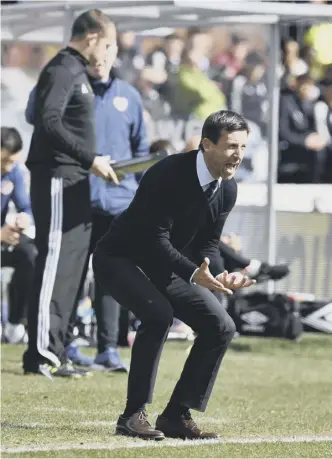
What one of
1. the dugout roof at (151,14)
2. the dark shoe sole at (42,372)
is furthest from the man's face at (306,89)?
the dark shoe sole at (42,372)

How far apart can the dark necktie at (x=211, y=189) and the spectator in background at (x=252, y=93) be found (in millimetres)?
7799

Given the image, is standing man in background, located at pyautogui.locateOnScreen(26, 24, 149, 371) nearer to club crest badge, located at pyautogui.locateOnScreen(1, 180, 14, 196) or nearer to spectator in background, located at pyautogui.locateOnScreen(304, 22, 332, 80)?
club crest badge, located at pyautogui.locateOnScreen(1, 180, 14, 196)

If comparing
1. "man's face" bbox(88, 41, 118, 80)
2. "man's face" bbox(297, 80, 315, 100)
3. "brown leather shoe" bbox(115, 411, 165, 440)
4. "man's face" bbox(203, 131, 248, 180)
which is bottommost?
"brown leather shoe" bbox(115, 411, 165, 440)

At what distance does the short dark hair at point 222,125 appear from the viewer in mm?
7168

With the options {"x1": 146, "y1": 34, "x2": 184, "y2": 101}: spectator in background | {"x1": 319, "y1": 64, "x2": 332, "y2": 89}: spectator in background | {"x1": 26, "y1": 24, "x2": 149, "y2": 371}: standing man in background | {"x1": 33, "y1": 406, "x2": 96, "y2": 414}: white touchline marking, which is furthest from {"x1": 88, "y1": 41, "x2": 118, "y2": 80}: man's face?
{"x1": 319, "y1": 64, "x2": 332, "y2": 89}: spectator in background

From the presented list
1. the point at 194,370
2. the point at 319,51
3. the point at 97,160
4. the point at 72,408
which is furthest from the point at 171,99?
the point at 194,370

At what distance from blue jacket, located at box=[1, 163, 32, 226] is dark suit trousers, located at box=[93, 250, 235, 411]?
5.30 meters

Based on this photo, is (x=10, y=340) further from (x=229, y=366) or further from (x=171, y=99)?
(x=171, y=99)

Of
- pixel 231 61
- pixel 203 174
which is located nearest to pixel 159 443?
pixel 203 174

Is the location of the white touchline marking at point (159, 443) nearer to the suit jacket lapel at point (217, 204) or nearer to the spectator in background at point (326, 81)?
the suit jacket lapel at point (217, 204)

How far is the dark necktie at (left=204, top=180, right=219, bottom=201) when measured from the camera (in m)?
7.21

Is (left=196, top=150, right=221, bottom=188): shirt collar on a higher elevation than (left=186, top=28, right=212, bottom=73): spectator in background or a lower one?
lower

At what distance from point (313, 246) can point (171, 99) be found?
2545mm

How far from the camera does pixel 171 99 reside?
51.2 ft
